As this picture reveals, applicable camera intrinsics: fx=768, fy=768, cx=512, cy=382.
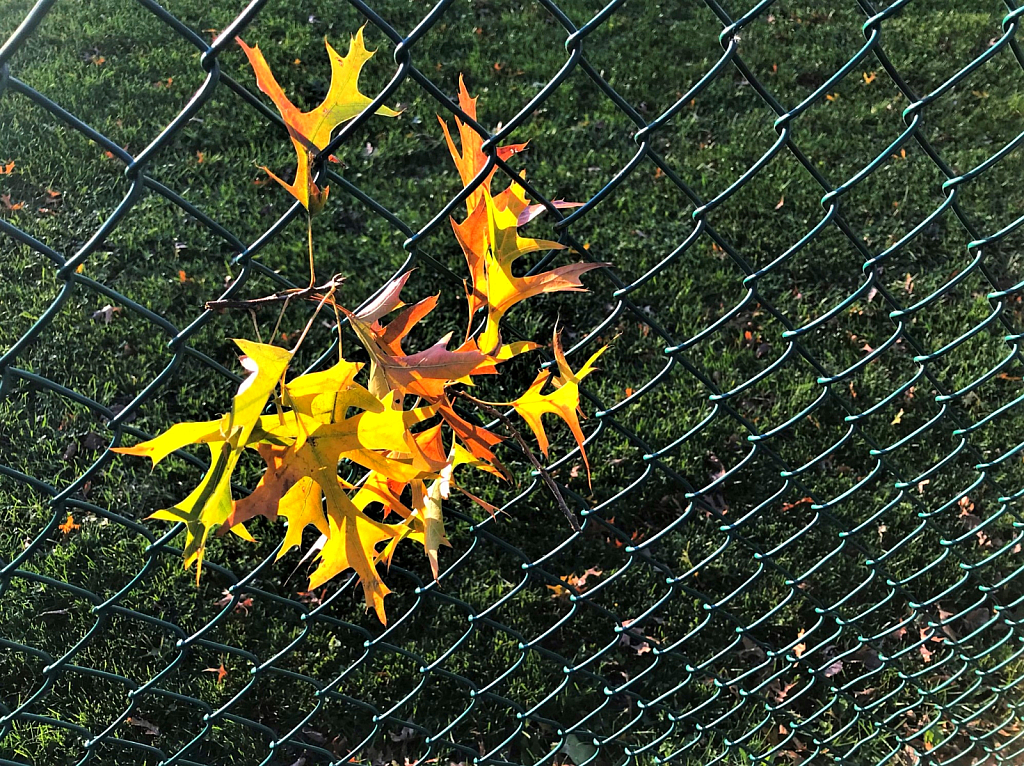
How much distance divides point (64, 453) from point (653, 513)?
1.98m

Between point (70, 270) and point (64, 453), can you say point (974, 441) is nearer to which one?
point (70, 270)

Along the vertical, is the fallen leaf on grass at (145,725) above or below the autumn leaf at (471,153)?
above

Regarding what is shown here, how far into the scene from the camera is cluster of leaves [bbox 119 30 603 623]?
84cm

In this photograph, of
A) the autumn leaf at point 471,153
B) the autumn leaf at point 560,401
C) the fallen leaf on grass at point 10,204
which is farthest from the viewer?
the fallen leaf on grass at point 10,204

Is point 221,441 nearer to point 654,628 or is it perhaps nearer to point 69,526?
point 654,628

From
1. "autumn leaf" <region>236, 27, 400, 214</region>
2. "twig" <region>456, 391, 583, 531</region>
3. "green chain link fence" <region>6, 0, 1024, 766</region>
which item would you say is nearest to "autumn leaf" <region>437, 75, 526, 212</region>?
"autumn leaf" <region>236, 27, 400, 214</region>

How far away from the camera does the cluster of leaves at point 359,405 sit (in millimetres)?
836

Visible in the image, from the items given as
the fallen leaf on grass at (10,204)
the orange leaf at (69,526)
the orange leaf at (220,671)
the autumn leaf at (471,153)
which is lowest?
the autumn leaf at (471,153)

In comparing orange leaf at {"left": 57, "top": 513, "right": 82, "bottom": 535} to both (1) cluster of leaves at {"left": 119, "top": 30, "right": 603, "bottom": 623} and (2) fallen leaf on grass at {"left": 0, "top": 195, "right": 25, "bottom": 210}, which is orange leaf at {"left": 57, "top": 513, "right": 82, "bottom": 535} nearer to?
(2) fallen leaf on grass at {"left": 0, "top": 195, "right": 25, "bottom": 210}

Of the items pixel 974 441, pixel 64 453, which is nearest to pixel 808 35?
pixel 974 441

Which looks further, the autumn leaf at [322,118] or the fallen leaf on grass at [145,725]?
the fallen leaf on grass at [145,725]

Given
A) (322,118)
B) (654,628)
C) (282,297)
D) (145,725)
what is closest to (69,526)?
(145,725)

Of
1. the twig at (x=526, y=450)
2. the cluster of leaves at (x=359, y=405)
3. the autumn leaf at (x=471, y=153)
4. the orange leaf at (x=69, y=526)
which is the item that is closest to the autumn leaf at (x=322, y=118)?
the cluster of leaves at (x=359, y=405)

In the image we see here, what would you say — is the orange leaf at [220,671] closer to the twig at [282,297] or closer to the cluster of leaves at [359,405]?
the cluster of leaves at [359,405]
